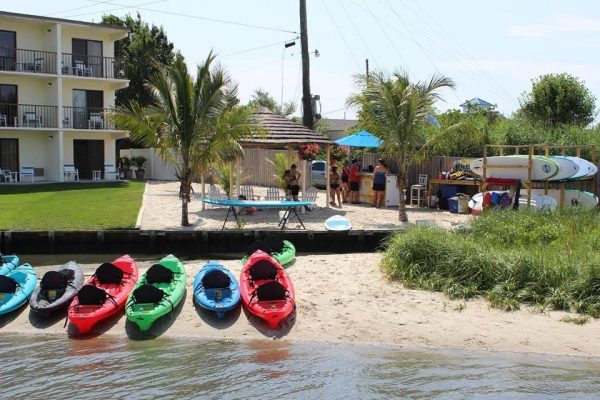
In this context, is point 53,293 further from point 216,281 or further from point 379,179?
point 379,179

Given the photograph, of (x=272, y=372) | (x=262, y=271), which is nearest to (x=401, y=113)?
(x=262, y=271)

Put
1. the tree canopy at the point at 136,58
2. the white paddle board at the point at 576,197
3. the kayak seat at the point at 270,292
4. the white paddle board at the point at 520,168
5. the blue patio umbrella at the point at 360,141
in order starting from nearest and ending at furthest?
the kayak seat at the point at 270,292
the white paddle board at the point at 520,168
the white paddle board at the point at 576,197
the blue patio umbrella at the point at 360,141
the tree canopy at the point at 136,58

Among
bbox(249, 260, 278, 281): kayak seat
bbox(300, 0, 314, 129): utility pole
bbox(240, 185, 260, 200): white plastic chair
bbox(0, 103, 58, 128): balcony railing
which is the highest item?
bbox(300, 0, 314, 129): utility pole

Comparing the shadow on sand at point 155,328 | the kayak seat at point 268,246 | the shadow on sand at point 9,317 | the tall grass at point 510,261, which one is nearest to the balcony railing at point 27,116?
the kayak seat at point 268,246

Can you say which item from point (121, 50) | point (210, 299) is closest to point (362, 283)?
point (210, 299)

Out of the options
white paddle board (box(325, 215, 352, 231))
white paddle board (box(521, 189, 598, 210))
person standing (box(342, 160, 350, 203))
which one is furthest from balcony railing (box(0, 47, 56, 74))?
white paddle board (box(521, 189, 598, 210))

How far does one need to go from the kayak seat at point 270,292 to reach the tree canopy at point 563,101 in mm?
28515

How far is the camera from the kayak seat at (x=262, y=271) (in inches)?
503

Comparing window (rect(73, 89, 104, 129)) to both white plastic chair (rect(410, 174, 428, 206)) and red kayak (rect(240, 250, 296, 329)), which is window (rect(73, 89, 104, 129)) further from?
red kayak (rect(240, 250, 296, 329))

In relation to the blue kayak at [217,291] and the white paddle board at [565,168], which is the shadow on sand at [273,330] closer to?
the blue kayak at [217,291]

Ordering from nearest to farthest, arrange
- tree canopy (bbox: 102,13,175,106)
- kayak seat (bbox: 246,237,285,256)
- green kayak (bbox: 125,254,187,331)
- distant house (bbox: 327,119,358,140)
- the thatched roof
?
green kayak (bbox: 125,254,187,331) → kayak seat (bbox: 246,237,285,256) → the thatched roof → tree canopy (bbox: 102,13,175,106) → distant house (bbox: 327,119,358,140)

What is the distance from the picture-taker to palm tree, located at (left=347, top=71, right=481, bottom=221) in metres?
21.4

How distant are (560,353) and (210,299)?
569 centimetres

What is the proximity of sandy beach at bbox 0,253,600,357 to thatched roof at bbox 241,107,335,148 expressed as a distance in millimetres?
11433
